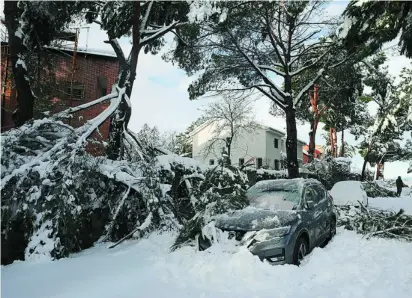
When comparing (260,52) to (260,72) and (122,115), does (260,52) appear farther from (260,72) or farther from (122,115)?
(122,115)

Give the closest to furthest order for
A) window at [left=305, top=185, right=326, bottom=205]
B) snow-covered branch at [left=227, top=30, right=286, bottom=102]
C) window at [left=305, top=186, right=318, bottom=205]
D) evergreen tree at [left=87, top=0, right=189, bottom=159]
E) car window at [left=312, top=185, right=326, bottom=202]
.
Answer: window at [left=305, top=186, right=318, bottom=205], window at [left=305, top=185, right=326, bottom=205], car window at [left=312, top=185, right=326, bottom=202], evergreen tree at [left=87, top=0, right=189, bottom=159], snow-covered branch at [left=227, top=30, right=286, bottom=102]

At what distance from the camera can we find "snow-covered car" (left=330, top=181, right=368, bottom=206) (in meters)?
12.3

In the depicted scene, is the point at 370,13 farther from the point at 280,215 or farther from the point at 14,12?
the point at 14,12

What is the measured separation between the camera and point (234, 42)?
1552 cm

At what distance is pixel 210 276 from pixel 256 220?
126cm

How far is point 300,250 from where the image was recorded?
616cm

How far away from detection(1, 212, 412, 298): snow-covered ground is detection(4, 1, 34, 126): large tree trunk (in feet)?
16.1

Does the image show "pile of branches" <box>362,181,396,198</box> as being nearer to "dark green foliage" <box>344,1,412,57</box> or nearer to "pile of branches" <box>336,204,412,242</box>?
"pile of branches" <box>336,204,412,242</box>

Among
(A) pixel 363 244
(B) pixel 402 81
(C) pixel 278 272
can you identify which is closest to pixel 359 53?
(A) pixel 363 244

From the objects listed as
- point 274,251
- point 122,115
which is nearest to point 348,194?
point 274,251

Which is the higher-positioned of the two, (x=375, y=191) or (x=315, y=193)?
(x=315, y=193)

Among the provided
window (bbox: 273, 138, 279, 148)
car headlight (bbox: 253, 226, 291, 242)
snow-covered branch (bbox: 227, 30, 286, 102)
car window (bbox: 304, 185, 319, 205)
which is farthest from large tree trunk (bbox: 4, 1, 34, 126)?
window (bbox: 273, 138, 279, 148)

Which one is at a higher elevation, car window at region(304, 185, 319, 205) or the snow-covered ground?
car window at region(304, 185, 319, 205)

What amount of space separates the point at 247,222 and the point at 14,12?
331 inches
